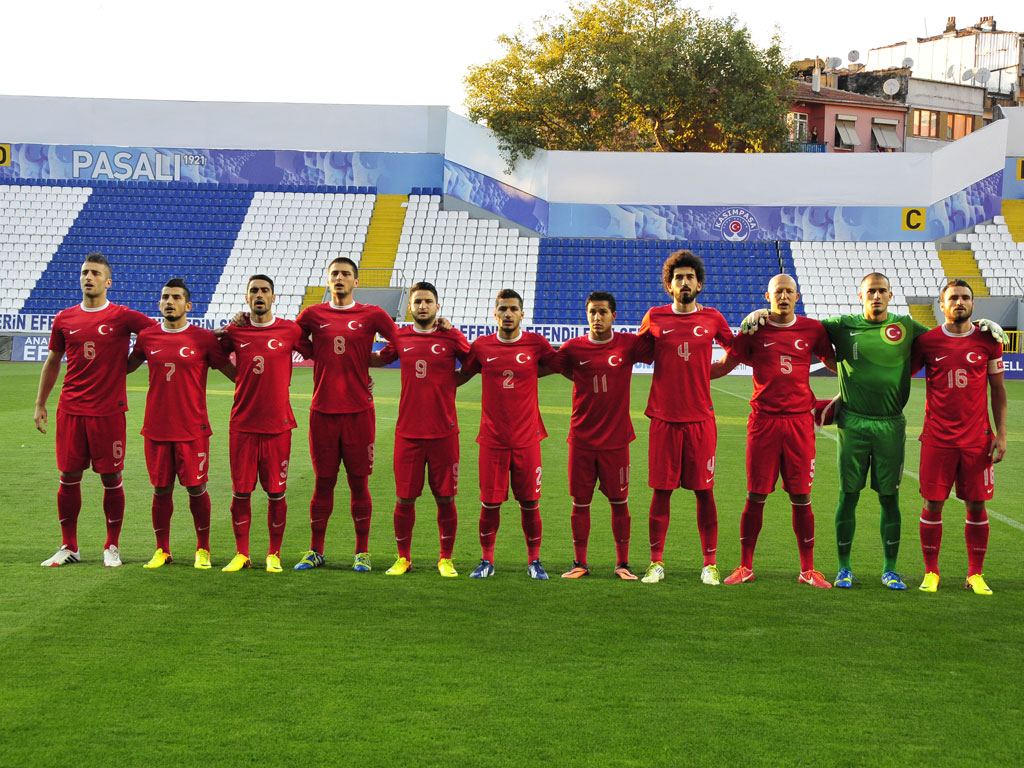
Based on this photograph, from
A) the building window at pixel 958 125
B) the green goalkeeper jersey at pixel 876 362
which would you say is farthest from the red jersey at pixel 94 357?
the building window at pixel 958 125

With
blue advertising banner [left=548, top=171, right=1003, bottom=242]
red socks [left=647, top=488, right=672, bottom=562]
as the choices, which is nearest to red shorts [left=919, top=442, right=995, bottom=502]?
red socks [left=647, top=488, right=672, bottom=562]

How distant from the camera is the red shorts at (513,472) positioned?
18.4ft

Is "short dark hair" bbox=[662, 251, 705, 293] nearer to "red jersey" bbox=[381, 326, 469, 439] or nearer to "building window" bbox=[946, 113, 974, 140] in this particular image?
"red jersey" bbox=[381, 326, 469, 439]

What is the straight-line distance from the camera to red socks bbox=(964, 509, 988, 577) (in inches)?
217

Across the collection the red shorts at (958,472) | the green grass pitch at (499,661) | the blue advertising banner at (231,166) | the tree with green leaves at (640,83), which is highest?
the tree with green leaves at (640,83)

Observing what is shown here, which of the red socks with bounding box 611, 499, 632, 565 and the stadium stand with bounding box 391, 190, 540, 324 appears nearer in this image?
the red socks with bounding box 611, 499, 632, 565

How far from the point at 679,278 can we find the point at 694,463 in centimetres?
107

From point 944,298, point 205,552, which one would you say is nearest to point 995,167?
point 944,298

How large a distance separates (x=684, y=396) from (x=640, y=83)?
31.2m

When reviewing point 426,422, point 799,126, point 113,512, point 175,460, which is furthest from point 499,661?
point 799,126

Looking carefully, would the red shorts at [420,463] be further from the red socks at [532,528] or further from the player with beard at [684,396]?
the player with beard at [684,396]

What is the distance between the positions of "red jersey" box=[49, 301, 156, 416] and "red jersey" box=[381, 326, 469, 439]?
159 cm

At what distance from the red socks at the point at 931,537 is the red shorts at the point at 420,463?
272cm

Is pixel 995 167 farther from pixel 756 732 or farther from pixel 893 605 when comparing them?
pixel 756 732
